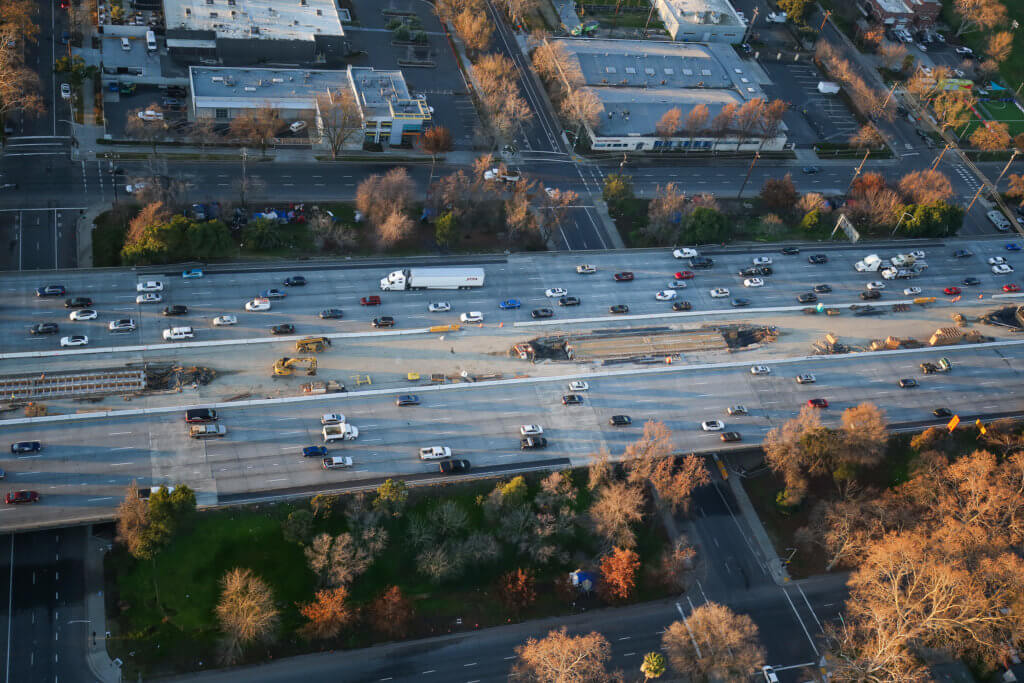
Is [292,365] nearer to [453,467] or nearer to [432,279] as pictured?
[432,279]

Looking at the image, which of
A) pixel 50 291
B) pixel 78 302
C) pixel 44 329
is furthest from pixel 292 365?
pixel 50 291

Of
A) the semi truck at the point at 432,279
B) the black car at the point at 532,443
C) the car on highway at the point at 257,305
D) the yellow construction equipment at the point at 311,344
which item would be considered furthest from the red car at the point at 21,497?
the black car at the point at 532,443

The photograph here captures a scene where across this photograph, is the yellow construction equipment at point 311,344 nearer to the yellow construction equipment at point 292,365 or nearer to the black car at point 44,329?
the yellow construction equipment at point 292,365

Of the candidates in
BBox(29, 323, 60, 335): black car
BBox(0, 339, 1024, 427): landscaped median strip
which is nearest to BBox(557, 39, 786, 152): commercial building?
BBox(0, 339, 1024, 427): landscaped median strip

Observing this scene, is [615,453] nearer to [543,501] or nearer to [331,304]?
[543,501]

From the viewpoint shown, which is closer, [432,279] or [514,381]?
[514,381]

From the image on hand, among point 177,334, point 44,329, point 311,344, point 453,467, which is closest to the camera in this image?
point 453,467

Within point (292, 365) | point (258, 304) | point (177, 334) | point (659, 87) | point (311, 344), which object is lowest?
point (292, 365)

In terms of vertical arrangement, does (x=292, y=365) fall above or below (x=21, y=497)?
above
